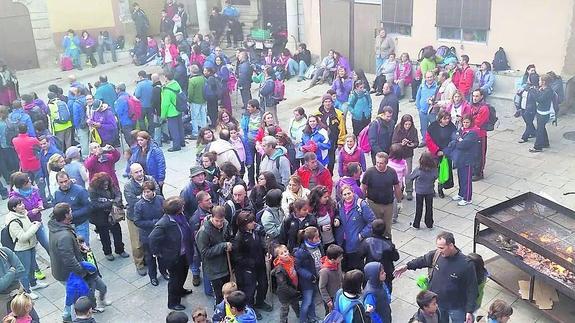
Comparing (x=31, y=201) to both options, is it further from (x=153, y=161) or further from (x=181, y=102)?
(x=181, y=102)

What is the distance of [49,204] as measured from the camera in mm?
11023

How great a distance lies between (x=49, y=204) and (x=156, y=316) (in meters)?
4.34

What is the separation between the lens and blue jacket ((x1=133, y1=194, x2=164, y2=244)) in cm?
771

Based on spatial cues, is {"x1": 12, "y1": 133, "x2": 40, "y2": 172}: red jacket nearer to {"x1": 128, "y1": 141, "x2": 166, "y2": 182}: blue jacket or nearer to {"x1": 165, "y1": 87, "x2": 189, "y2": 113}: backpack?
{"x1": 128, "y1": 141, "x2": 166, "y2": 182}: blue jacket

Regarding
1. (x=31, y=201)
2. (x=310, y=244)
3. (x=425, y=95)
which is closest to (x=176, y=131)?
(x=31, y=201)

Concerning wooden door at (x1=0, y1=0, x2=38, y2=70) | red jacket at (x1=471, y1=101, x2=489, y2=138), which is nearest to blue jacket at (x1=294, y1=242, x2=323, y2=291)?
red jacket at (x1=471, y1=101, x2=489, y2=138)

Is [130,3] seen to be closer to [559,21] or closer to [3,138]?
[3,138]

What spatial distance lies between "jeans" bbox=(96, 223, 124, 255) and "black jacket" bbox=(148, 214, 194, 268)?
1806 millimetres

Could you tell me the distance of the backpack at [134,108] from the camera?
12.5m

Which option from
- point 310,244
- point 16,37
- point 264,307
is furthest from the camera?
point 16,37

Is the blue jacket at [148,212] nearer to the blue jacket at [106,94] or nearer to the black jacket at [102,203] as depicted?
the black jacket at [102,203]

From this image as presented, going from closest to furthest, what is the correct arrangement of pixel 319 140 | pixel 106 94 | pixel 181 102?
pixel 319 140 < pixel 181 102 < pixel 106 94

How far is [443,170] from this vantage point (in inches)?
401

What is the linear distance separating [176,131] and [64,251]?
660cm
